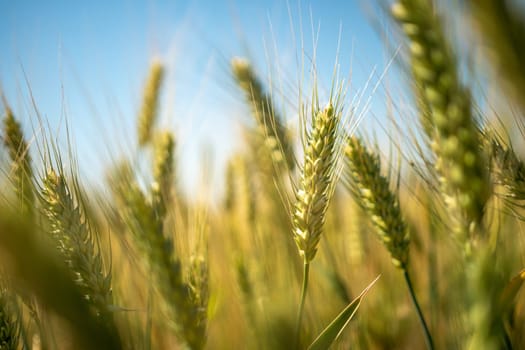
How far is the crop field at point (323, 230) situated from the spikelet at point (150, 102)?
1031 mm

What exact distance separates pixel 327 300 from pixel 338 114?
3.38ft

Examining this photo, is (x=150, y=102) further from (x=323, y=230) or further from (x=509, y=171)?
(x=509, y=171)

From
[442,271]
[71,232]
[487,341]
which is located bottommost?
[442,271]

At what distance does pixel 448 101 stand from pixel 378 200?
491mm

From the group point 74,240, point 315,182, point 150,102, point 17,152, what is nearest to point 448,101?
point 315,182

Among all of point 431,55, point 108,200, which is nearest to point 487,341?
point 431,55

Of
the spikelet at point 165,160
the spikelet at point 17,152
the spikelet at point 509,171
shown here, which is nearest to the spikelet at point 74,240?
the spikelet at point 17,152

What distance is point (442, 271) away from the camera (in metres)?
1.78

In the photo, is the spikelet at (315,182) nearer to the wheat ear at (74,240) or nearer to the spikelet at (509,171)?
the spikelet at (509,171)

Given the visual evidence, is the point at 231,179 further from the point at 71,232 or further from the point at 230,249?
the point at 71,232

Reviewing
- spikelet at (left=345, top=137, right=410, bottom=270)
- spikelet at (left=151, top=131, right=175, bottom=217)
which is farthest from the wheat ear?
spikelet at (left=345, top=137, right=410, bottom=270)

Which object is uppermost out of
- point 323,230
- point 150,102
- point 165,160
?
point 150,102

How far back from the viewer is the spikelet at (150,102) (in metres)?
2.84

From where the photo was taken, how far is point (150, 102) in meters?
2.84
